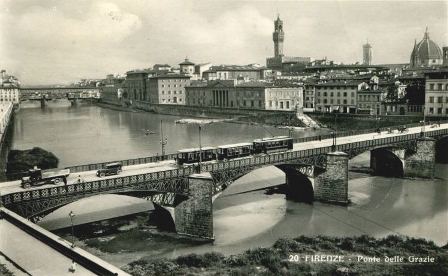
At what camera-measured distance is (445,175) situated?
57781 mm

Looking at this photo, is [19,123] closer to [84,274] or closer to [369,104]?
[369,104]

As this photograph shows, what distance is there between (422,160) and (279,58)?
141793mm

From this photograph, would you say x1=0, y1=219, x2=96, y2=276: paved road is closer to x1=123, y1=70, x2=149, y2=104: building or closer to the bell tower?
x1=123, y1=70, x2=149, y2=104: building

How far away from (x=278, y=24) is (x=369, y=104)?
313 ft

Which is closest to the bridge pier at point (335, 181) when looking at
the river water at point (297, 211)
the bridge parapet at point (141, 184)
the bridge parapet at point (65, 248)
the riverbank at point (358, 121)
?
the bridge parapet at point (141, 184)

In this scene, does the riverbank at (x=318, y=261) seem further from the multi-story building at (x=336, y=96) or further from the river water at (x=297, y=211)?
the multi-story building at (x=336, y=96)

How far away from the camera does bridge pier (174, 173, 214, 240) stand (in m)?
34.4

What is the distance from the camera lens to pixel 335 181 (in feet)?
147

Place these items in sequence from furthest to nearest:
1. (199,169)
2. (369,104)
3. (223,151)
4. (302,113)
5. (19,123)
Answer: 1. (19,123)
2. (302,113)
3. (369,104)
4. (223,151)
5. (199,169)

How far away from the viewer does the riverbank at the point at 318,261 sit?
2700 cm

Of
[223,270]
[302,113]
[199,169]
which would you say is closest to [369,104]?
[302,113]

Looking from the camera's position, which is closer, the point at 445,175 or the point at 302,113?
the point at 445,175

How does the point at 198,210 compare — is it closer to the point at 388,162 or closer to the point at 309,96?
the point at 388,162

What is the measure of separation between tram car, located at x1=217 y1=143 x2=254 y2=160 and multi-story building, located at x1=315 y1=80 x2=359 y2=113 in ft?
217
